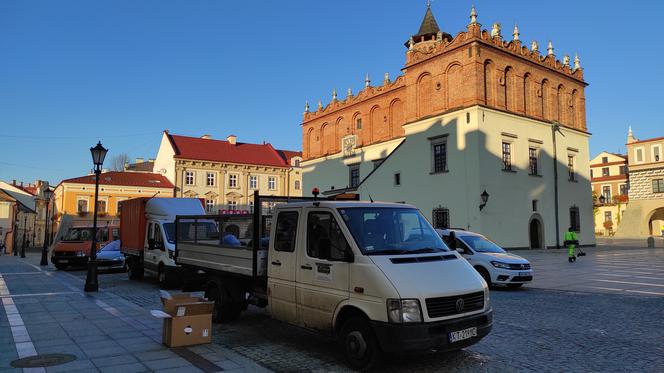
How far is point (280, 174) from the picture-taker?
63.7 metres

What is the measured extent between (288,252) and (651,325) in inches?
262

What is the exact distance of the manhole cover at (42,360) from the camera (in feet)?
18.8

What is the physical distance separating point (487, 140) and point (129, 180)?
44.2 meters

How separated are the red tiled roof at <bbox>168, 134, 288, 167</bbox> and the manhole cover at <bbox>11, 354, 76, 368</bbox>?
5183cm

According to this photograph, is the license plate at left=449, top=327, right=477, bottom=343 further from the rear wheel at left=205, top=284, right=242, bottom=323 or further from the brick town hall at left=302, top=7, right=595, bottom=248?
the brick town hall at left=302, top=7, right=595, bottom=248

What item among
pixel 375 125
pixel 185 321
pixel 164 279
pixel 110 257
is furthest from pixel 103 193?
pixel 185 321

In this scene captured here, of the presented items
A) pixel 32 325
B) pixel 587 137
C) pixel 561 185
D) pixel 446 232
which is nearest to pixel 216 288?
pixel 32 325

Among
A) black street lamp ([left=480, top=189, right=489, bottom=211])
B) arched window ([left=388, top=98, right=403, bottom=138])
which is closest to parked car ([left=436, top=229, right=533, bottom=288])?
black street lamp ([left=480, top=189, right=489, bottom=211])

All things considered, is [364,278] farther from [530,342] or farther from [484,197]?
[484,197]

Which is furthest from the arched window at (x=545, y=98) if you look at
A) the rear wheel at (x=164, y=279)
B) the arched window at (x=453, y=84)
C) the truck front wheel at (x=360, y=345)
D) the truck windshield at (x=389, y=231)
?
the truck front wheel at (x=360, y=345)

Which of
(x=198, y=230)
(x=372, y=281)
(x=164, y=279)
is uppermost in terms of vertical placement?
(x=198, y=230)

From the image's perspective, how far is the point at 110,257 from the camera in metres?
19.7

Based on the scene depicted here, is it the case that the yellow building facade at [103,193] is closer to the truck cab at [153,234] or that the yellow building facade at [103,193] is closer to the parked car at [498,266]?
the truck cab at [153,234]

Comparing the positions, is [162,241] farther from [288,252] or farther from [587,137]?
[587,137]
